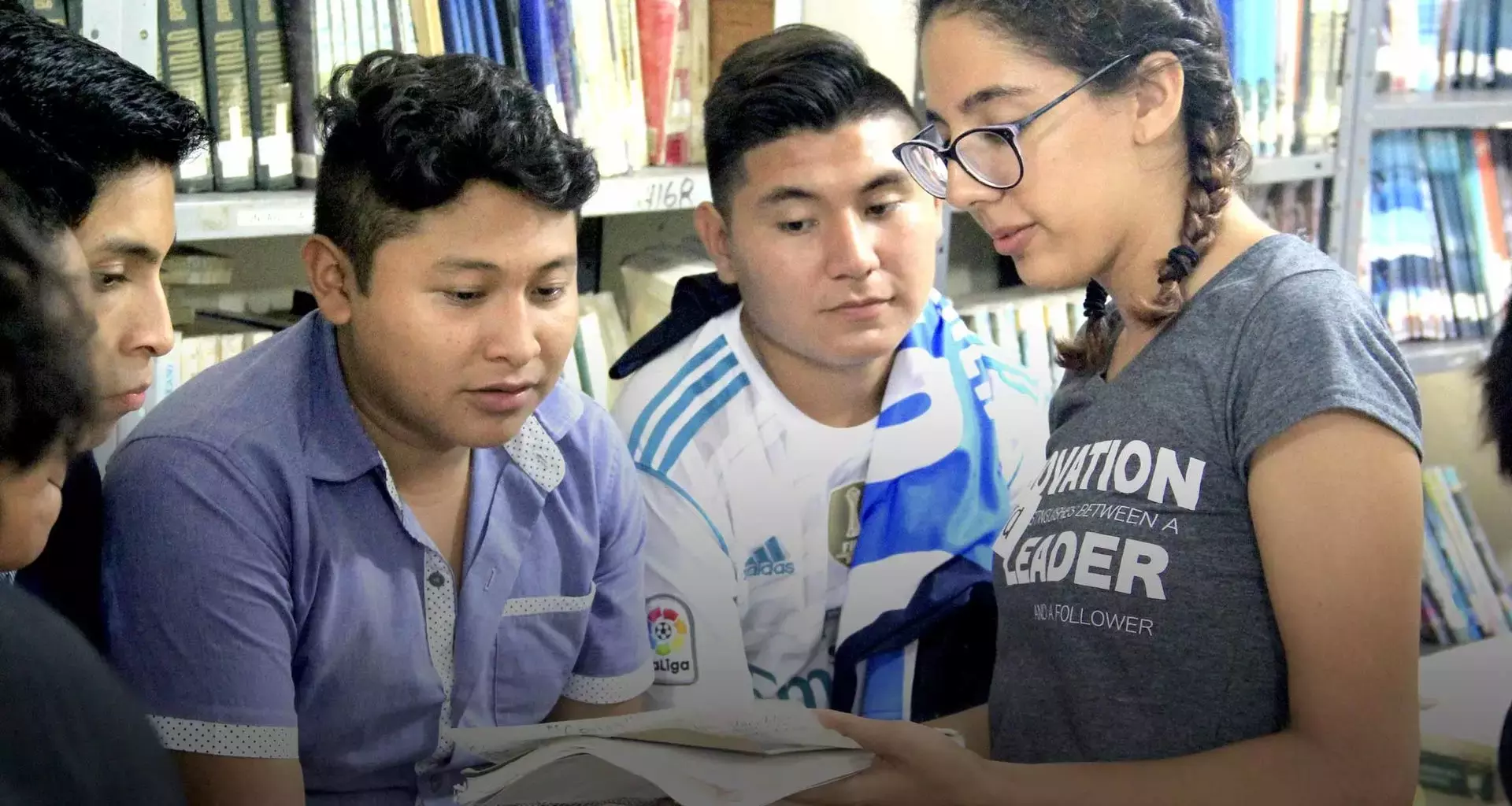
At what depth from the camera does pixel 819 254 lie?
1.34 metres

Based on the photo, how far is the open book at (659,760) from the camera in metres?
0.91

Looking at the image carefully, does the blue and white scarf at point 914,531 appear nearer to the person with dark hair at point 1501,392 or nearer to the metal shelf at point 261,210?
the metal shelf at point 261,210

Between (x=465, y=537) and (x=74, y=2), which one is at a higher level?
(x=74, y=2)

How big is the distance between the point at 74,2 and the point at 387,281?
1.22 feet

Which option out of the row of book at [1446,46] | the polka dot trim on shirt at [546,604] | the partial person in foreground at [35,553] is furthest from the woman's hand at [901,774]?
the row of book at [1446,46]

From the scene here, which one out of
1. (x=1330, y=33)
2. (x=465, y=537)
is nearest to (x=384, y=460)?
(x=465, y=537)

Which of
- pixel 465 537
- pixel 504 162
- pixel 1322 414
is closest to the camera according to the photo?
pixel 1322 414

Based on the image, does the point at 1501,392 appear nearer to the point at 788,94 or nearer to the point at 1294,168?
the point at 788,94

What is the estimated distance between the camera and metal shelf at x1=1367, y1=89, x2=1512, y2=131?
1839 mm

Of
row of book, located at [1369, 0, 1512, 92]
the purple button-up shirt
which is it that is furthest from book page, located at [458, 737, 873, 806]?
row of book, located at [1369, 0, 1512, 92]

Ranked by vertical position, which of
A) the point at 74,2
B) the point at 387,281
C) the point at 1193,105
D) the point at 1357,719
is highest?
the point at 74,2

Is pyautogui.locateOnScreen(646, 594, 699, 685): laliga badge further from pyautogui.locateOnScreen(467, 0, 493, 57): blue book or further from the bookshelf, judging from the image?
the bookshelf

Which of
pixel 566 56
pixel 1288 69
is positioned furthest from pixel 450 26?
pixel 1288 69

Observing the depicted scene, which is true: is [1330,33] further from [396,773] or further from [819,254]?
[396,773]
